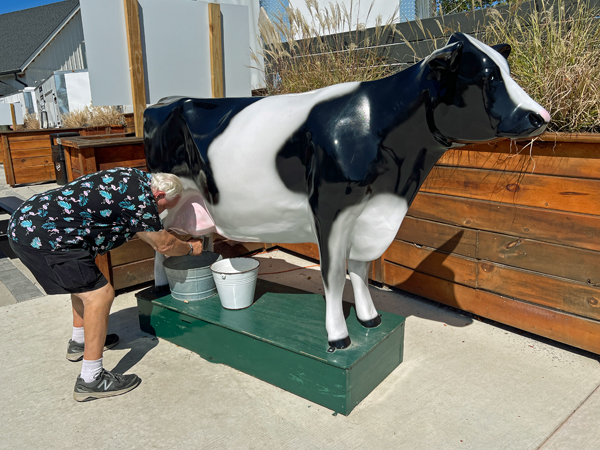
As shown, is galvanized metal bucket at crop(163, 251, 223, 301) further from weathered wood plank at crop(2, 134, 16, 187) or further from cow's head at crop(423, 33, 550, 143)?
weathered wood plank at crop(2, 134, 16, 187)

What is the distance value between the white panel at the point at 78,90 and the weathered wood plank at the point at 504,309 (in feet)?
55.6

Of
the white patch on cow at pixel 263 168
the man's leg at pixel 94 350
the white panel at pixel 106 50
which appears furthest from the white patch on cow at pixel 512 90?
the white panel at pixel 106 50

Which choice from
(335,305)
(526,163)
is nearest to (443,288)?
(526,163)

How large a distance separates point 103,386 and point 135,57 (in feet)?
8.12

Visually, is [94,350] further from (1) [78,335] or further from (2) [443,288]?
(2) [443,288]

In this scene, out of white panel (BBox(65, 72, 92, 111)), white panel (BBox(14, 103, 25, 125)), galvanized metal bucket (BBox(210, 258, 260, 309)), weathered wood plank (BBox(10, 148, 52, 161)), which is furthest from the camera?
white panel (BBox(65, 72, 92, 111))

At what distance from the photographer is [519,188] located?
2.76 m

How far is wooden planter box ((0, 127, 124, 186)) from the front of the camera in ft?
27.6

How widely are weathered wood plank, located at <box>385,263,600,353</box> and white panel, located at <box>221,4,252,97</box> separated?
2186 mm

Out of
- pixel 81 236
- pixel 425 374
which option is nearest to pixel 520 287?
pixel 425 374

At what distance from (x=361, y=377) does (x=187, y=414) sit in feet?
2.73

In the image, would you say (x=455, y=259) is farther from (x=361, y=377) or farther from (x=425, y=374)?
(x=361, y=377)

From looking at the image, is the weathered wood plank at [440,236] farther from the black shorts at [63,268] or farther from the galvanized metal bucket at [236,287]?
the black shorts at [63,268]

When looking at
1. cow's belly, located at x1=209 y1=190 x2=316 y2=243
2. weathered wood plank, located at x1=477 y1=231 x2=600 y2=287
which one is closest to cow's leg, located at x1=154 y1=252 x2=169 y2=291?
cow's belly, located at x1=209 y1=190 x2=316 y2=243
